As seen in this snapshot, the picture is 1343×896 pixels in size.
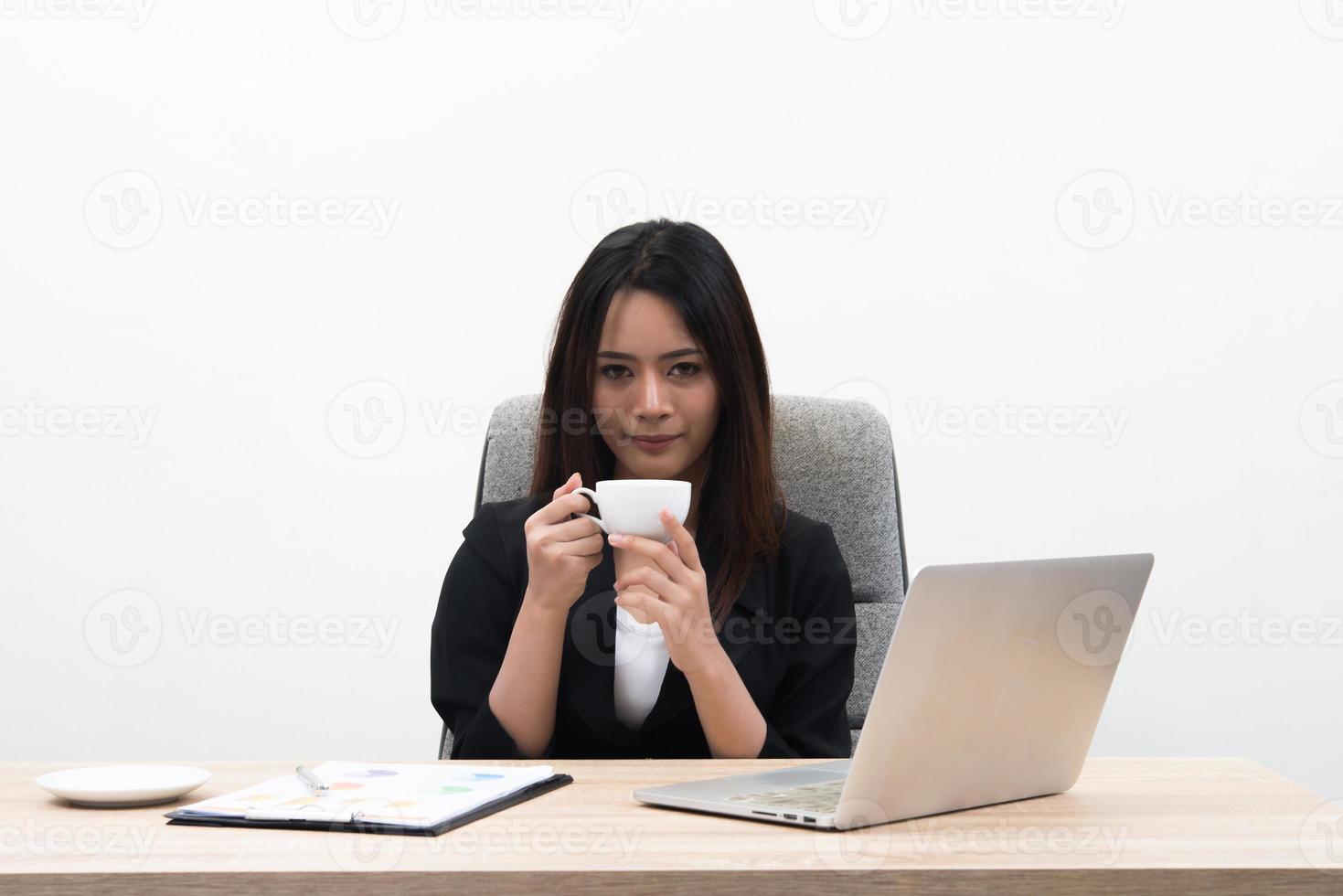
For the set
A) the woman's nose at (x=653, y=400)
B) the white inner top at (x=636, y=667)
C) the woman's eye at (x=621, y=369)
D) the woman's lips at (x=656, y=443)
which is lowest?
the white inner top at (x=636, y=667)

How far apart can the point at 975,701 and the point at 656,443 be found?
71 cm

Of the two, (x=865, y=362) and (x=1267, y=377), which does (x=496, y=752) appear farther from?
(x=1267, y=377)

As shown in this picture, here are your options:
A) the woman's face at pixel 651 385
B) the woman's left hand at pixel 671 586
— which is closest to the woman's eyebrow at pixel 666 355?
the woman's face at pixel 651 385

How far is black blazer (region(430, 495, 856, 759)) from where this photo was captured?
4.73 feet

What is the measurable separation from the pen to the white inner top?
547mm

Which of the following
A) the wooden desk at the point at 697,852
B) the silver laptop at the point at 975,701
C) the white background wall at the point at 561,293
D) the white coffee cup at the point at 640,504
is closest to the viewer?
the wooden desk at the point at 697,852

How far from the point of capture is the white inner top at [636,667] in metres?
1.46

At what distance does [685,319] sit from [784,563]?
34 cm

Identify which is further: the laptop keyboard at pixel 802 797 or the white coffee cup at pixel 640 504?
the white coffee cup at pixel 640 504

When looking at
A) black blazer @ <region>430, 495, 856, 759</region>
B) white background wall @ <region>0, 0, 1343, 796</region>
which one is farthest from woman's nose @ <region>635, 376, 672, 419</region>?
white background wall @ <region>0, 0, 1343, 796</region>

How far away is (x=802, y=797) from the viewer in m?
0.89

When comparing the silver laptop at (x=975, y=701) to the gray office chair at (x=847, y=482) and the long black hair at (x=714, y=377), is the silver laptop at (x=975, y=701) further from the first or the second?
the gray office chair at (x=847, y=482)

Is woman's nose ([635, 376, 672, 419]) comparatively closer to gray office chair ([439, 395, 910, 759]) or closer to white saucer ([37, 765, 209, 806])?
gray office chair ([439, 395, 910, 759])

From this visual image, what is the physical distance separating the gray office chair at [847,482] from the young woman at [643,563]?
65mm
